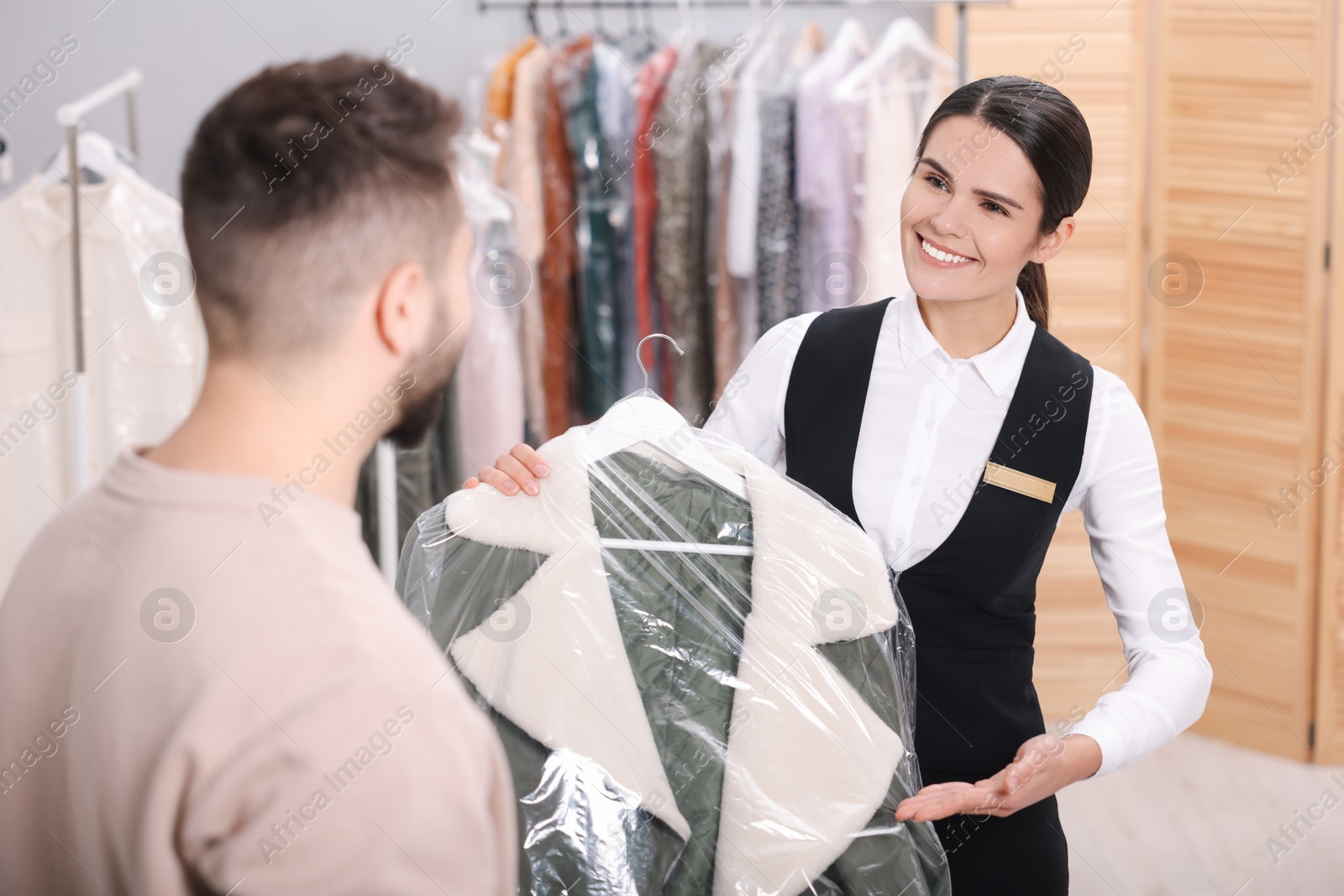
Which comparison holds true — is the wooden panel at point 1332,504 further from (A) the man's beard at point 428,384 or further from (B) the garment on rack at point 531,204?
(A) the man's beard at point 428,384

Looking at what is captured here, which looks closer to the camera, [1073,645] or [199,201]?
[199,201]

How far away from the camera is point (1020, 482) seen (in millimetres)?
1375

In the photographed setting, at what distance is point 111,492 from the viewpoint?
710mm

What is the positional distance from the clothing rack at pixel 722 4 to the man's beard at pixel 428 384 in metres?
2.43

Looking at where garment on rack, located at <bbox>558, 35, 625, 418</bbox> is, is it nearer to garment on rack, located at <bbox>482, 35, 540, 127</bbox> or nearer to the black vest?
garment on rack, located at <bbox>482, 35, 540, 127</bbox>

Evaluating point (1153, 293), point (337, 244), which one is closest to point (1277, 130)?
point (1153, 293)

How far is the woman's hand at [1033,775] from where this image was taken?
114cm

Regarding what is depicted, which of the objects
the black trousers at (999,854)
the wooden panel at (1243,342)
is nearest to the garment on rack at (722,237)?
the wooden panel at (1243,342)

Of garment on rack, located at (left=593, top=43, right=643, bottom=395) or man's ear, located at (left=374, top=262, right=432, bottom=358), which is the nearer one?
man's ear, located at (left=374, top=262, right=432, bottom=358)

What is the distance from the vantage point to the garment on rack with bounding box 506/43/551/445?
281 cm

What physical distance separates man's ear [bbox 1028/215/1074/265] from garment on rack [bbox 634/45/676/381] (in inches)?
58.9

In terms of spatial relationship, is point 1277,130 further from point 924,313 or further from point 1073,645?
point 924,313

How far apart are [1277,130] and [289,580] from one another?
290cm

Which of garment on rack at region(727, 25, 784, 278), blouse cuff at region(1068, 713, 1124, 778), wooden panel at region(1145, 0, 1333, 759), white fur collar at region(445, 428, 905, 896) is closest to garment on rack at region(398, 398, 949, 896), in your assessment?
white fur collar at region(445, 428, 905, 896)
